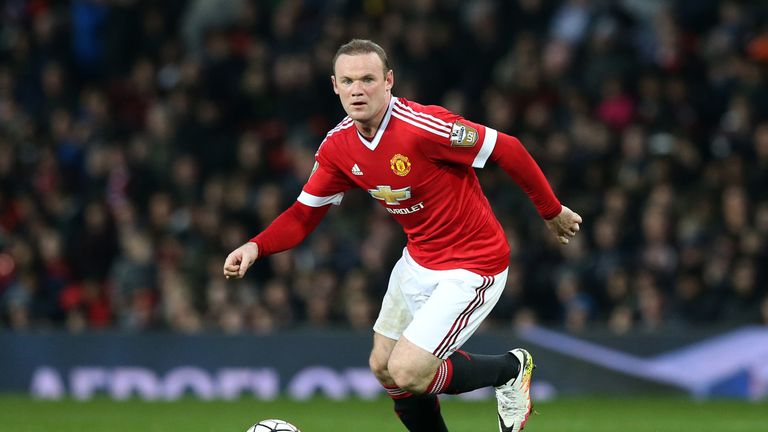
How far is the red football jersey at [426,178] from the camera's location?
7.02 metres

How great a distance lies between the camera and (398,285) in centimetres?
739

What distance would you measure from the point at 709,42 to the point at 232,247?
5.44 metres

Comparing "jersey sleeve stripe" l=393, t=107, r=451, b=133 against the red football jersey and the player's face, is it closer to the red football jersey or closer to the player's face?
the red football jersey

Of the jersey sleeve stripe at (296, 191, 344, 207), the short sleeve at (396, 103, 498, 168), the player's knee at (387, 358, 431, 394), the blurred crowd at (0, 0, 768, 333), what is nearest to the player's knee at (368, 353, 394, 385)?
the player's knee at (387, 358, 431, 394)

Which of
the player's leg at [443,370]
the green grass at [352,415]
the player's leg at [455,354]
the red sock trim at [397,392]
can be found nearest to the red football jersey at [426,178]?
the player's leg at [455,354]

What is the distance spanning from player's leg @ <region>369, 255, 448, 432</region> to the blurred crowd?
6.02 meters

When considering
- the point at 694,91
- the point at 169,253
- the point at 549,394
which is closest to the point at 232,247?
the point at 169,253

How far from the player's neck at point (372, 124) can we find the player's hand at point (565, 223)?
3.40ft

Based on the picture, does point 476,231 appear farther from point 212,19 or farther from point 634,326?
point 212,19

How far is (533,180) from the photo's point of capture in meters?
7.14

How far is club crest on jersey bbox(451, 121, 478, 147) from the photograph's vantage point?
698 centimetres

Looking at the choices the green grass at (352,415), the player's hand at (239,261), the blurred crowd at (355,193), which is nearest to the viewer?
the player's hand at (239,261)

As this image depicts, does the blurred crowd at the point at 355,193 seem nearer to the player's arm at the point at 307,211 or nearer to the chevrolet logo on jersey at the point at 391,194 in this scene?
the player's arm at the point at 307,211

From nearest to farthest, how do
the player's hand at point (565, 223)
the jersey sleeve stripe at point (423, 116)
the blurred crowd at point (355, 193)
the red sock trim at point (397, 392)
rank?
1. the jersey sleeve stripe at point (423, 116)
2. the player's hand at point (565, 223)
3. the red sock trim at point (397, 392)
4. the blurred crowd at point (355, 193)
